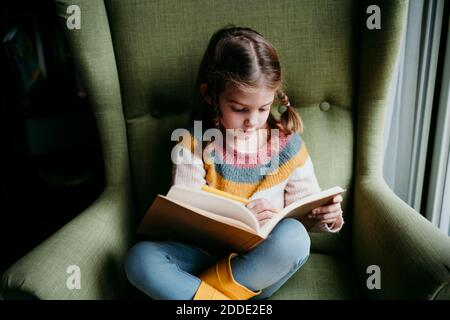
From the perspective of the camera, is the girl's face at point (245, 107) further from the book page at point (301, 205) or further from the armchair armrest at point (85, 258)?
the armchair armrest at point (85, 258)

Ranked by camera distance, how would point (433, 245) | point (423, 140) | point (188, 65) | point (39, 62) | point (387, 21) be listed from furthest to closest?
point (39, 62), point (423, 140), point (188, 65), point (387, 21), point (433, 245)

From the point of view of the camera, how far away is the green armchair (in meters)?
0.94

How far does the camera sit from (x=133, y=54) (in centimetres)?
105

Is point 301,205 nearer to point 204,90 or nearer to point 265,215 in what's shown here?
point 265,215

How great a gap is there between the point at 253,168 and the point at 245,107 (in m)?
0.17

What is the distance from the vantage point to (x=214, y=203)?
775mm

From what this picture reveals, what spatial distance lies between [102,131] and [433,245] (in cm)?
80

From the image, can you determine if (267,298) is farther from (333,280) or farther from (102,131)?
(102,131)

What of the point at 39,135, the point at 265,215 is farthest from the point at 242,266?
the point at 39,135

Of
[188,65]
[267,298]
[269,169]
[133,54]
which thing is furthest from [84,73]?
[267,298]

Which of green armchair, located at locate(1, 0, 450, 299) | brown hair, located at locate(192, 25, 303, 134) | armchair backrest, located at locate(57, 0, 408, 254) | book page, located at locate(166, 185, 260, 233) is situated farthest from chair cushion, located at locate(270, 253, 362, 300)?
brown hair, located at locate(192, 25, 303, 134)

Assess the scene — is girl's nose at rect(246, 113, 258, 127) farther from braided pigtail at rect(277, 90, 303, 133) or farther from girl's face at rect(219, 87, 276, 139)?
braided pigtail at rect(277, 90, 303, 133)

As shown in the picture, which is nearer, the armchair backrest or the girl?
the girl

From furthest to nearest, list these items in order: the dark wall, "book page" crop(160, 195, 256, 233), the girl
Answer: the dark wall, the girl, "book page" crop(160, 195, 256, 233)
